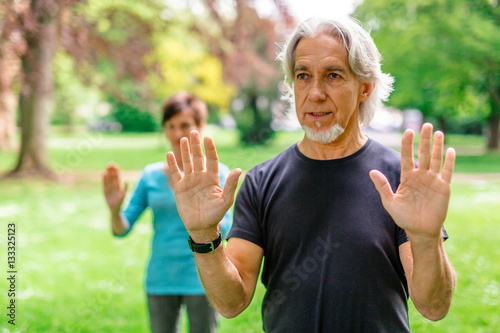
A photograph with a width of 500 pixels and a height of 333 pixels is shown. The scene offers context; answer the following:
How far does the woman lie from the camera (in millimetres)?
2514

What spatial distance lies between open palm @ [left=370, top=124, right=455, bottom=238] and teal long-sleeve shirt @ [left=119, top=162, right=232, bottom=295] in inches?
53.7

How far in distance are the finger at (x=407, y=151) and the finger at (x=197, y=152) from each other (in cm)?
63

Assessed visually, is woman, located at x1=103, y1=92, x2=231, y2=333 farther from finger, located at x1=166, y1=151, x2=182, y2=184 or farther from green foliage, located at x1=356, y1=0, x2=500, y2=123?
green foliage, located at x1=356, y1=0, x2=500, y2=123

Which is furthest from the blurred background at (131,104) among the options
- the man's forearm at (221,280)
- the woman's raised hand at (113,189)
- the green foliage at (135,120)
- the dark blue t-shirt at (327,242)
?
the green foliage at (135,120)

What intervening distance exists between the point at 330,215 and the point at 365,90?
0.51 m

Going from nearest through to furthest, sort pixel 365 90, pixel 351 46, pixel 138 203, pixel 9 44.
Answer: pixel 351 46, pixel 365 90, pixel 138 203, pixel 9 44

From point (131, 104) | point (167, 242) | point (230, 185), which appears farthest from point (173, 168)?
point (131, 104)

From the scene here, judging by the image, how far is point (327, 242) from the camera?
1525 millimetres

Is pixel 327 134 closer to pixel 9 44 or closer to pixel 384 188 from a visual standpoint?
pixel 384 188

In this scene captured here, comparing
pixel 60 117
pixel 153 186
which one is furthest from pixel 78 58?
pixel 60 117

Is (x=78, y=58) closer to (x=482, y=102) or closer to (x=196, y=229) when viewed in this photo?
(x=482, y=102)

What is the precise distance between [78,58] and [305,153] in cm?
852

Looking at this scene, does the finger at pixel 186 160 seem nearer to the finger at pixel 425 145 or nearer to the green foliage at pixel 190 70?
the finger at pixel 425 145

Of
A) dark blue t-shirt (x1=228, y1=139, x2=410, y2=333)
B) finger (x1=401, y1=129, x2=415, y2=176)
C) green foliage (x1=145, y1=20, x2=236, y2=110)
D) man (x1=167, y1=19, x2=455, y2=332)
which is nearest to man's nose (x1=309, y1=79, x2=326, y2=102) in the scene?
man (x1=167, y1=19, x2=455, y2=332)
